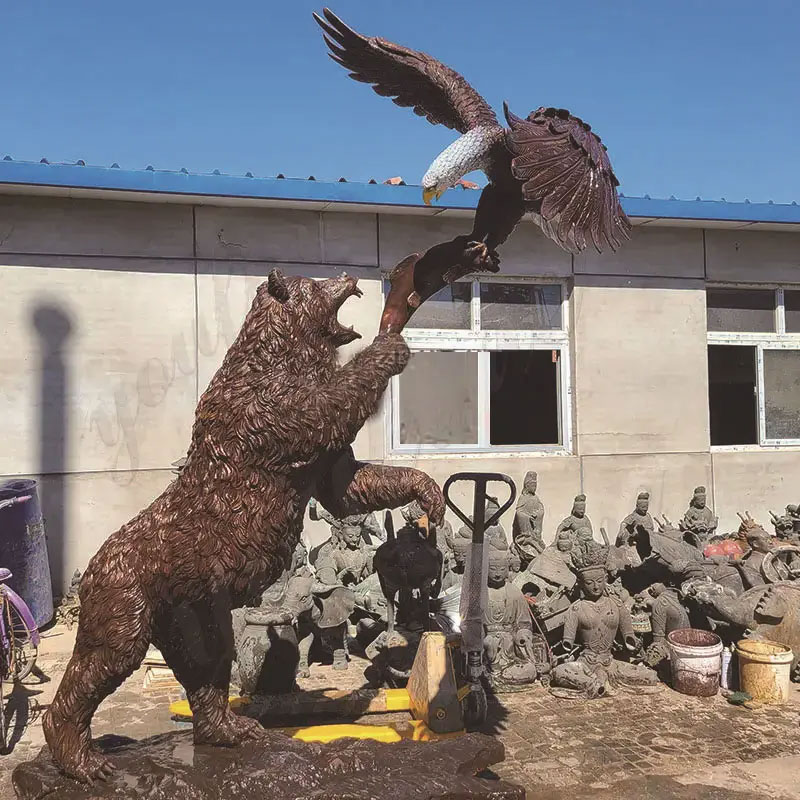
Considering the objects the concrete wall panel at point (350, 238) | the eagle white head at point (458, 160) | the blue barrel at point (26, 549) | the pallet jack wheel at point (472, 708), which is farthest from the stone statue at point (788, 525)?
the blue barrel at point (26, 549)

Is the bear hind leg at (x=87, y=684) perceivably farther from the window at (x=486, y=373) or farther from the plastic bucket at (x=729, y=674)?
the window at (x=486, y=373)

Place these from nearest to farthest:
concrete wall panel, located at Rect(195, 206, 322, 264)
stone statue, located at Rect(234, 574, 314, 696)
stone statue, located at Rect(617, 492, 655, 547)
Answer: stone statue, located at Rect(234, 574, 314, 696), concrete wall panel, located at Rect(195, 206, 322, 264), stone statue, located at Rect(617, 492, 655, 547)

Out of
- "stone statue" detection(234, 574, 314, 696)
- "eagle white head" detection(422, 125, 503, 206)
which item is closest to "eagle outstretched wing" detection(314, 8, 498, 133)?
"eagle white head" detection(422, 125, 503, 206)

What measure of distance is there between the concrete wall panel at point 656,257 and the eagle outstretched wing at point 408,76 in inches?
239

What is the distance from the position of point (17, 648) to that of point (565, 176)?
501 cm

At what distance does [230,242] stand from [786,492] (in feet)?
23.2

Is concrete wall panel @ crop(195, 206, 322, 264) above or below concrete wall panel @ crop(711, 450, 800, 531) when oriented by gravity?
above

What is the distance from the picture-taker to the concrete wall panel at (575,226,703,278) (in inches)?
351

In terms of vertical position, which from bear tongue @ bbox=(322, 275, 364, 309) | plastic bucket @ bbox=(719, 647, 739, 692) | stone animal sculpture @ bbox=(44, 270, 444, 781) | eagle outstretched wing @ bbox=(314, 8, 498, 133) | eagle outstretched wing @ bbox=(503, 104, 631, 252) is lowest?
plastic bucket @ bbox=(719, 647, 739, 692)

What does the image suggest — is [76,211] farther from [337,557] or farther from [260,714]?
[260,714]

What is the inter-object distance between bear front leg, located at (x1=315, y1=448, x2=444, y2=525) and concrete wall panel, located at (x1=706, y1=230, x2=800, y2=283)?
747 centimetres

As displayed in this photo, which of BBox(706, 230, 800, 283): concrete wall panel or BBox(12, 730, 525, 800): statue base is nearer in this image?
BBox(12, 730, 525, 800): statue base

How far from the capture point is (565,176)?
2518 millimetres

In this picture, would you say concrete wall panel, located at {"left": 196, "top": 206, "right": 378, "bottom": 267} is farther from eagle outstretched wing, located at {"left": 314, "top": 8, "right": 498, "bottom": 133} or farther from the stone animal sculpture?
the stone animal sculpture
